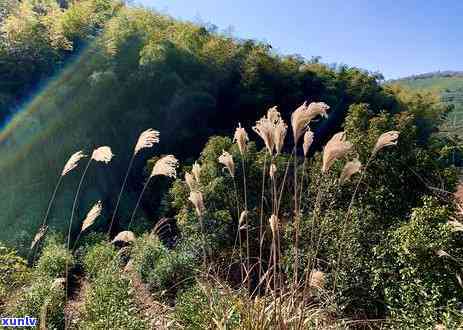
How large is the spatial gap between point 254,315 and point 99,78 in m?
6.41

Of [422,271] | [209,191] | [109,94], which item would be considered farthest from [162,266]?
[109,94]

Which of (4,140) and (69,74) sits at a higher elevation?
(69,74)

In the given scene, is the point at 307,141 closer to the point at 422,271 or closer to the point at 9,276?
the point at 422,271

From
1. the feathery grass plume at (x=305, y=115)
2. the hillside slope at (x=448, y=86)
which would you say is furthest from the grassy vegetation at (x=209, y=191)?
the hillside slope at (x=448, y=86)

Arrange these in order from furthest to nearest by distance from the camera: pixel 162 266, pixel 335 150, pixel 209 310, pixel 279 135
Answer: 1. pixel 162 266
2. pixel 209 310
3. pixel 279 135
4. pixel 335 150

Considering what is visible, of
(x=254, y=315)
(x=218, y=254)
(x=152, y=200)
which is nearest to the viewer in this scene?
(x=254, y=315)

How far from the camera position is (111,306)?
10.5ft

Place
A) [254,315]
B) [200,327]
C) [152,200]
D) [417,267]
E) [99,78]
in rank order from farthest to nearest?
[152,200]
[99,78]
[417,267]
[200,327]
[254,315]

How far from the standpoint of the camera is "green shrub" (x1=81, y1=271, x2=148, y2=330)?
2.78 meters

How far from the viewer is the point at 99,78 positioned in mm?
7379

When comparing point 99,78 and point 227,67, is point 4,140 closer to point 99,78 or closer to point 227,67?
point 99,78

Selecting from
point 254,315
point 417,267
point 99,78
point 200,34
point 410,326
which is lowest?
point 410,326

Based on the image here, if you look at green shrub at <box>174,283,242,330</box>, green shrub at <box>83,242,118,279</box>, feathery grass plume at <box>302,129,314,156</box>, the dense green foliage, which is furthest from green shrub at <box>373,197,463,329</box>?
the dense green foliage

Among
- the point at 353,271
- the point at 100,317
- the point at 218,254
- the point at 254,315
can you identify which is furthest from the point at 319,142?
the point at 254,315
